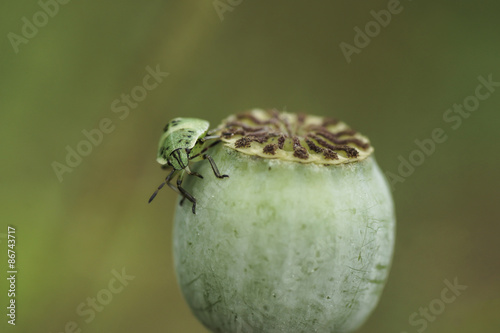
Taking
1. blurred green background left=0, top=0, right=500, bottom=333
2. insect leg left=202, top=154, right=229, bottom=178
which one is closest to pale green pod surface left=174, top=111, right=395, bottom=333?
insect leg left=202, top=154, right=229, bottom=178

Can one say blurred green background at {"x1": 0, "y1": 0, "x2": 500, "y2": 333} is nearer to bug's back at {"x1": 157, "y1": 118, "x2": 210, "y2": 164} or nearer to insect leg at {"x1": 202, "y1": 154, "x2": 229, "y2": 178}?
bug's back at {"x1": 157, "y1": 118, "x2": 210, "y2": 164}

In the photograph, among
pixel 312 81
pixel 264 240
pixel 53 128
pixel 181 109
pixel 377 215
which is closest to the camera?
pixel 264 240

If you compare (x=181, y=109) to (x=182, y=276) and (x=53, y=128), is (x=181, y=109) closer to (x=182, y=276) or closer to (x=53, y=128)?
(x=53, y=128)

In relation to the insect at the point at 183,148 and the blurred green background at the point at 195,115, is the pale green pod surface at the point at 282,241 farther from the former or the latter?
the blurred green background at the point at 195,115

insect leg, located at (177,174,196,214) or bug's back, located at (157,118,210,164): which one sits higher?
bug's back, located at (157,118,210,164)

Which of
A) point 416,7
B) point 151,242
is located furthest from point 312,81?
point 151,242

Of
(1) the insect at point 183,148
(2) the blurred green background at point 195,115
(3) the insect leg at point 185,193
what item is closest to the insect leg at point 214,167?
(1) the insect at point 183,148
